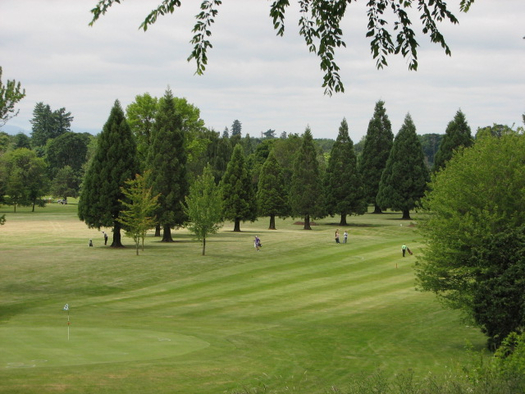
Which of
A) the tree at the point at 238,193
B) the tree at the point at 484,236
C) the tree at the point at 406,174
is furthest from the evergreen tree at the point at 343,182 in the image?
the tree at the point at 484,236

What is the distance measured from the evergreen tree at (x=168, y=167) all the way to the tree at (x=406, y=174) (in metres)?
32.5

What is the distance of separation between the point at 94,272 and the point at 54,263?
4.66m

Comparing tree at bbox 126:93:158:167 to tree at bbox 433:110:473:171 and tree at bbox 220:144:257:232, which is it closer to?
tree at bbox 220:144:257:232

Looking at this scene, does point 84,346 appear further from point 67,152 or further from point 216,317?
point 67,152

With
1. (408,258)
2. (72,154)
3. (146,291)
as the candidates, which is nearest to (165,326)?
(146,291)

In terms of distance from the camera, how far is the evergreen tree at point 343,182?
263 feet

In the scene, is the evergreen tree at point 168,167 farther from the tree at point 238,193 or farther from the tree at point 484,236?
the tree at point 484,236

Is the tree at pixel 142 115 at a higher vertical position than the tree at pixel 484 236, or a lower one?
higher

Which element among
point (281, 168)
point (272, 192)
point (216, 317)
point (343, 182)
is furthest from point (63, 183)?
point (216, 317)

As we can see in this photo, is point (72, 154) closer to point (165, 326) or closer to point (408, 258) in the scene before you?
point (408, 258)

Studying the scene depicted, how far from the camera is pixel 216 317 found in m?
34.1

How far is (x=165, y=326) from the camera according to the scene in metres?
29.8

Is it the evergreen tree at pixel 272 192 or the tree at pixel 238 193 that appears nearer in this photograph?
the tree at pixel 238 193

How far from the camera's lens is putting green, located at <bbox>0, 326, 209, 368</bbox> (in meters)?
20.0
